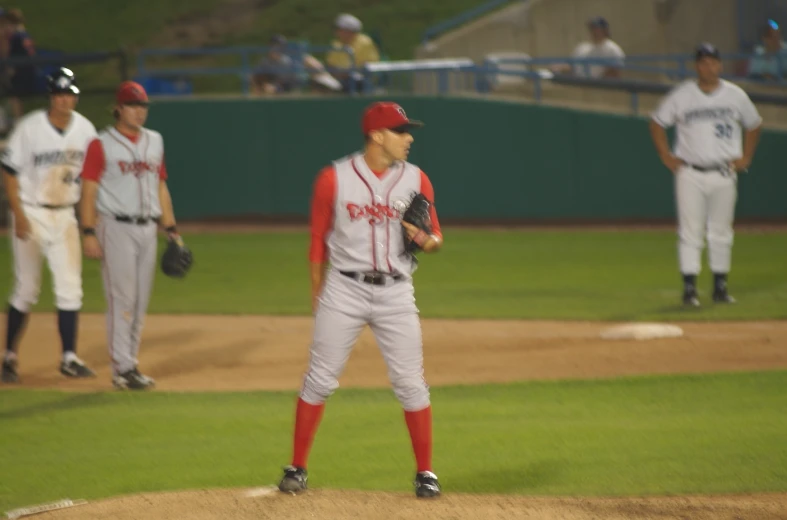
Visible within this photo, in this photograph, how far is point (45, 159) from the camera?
29.4ft

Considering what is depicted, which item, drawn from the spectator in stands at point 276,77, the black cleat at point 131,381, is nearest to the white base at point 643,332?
the black cleat at point 131,381

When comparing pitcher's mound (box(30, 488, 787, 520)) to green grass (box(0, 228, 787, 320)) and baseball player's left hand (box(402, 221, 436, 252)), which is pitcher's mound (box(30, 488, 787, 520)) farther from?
green grass (box(0, 228, 787, 320))

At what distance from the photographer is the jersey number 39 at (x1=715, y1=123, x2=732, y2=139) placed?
37.3 feet

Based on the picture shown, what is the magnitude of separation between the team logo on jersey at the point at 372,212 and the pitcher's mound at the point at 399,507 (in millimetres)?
1296

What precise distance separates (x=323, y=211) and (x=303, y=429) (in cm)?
103

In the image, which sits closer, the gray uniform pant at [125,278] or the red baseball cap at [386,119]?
the red baseball cap at [386,119]

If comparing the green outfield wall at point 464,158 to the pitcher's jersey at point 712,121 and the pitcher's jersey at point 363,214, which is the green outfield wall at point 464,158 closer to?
the pitcher's jersey at point 712,121

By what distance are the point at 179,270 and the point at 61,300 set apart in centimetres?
97

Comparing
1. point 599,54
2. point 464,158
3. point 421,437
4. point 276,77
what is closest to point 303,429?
point 421,437

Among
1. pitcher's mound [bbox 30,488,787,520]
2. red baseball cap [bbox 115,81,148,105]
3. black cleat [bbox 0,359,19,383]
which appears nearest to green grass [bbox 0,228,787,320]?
black cleat [bbox 0,359,19,383]

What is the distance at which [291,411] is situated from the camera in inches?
320

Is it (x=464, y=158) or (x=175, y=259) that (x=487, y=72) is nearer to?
(x=464, y=158)

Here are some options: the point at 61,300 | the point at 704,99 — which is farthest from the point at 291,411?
the point at 704,99

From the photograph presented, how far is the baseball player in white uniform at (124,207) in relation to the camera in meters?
8.40
